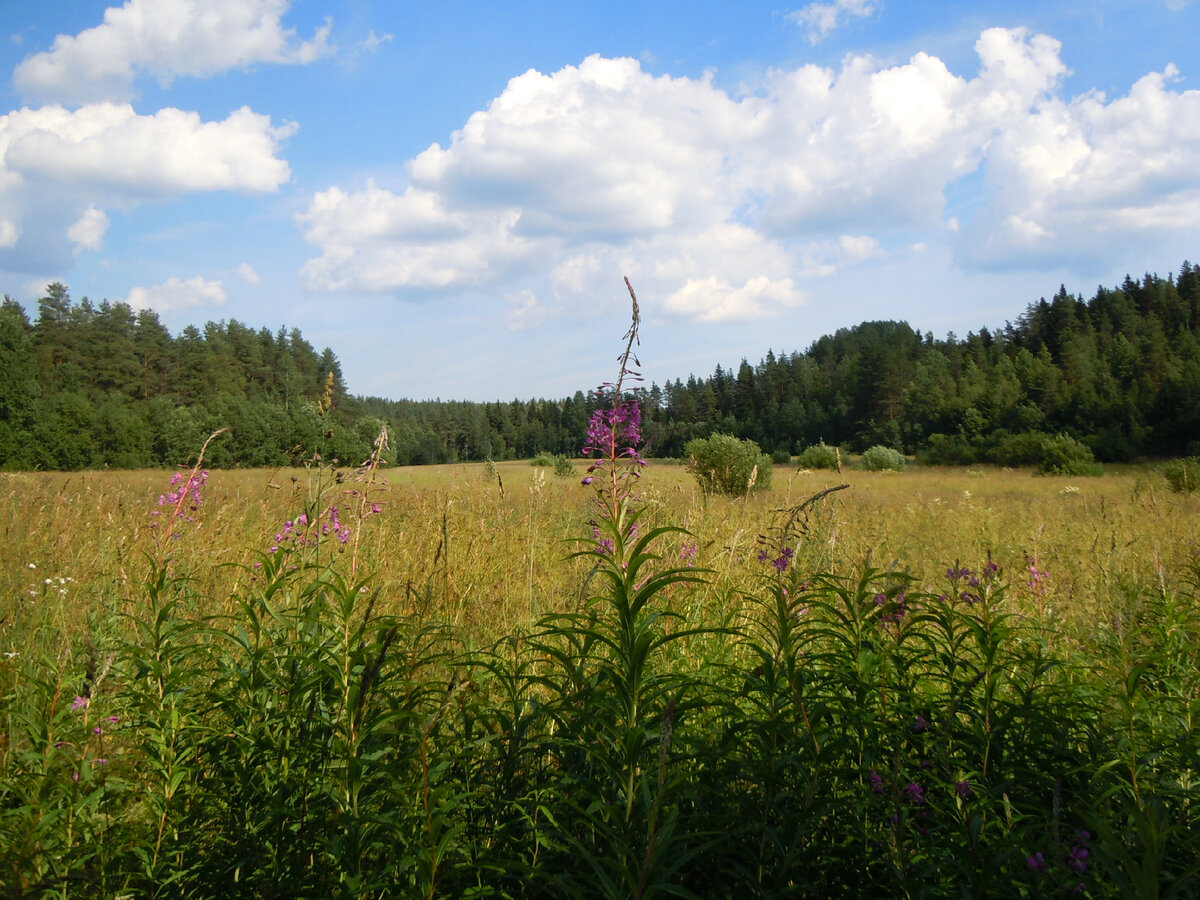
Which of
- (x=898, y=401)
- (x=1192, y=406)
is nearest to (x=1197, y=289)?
(x=898, y=401)

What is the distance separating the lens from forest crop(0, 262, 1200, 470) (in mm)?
34250

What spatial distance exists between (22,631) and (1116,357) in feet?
221

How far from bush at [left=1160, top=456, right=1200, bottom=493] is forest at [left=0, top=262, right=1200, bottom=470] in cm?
1706

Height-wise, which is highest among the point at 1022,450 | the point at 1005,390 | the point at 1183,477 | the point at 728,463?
the point at 1005,390

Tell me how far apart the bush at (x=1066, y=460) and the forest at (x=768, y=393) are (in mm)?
4318

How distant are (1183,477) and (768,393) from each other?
66.6m

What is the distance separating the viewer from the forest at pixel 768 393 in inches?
1348

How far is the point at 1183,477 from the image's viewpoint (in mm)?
15172

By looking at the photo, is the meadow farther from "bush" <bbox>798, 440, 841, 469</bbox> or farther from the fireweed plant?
"bush" <bbox>798, 440, 841, 469</bbox>

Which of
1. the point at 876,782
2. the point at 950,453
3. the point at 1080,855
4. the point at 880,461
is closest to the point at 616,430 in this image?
the point at 876,782

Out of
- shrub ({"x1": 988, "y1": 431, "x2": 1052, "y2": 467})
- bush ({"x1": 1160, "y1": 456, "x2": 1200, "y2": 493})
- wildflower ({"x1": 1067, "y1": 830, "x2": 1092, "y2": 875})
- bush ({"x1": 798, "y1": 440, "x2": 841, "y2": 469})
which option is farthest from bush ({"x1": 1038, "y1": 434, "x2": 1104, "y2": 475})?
wildflower ({"x1": 1067, "y1": 830, "x2": 1092, "y2": 875})

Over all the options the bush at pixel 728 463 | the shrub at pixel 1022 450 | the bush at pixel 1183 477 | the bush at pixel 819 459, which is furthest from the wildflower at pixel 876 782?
the shrub at pixel 1022 450

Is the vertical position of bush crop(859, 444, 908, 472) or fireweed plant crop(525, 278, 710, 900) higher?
fireweed plant crop(525, 278, 710, 900)

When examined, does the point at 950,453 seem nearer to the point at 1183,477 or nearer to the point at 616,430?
the point at 1183,477
